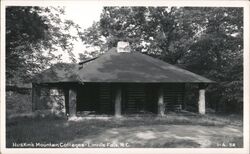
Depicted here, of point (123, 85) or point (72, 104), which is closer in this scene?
point (72, 104)

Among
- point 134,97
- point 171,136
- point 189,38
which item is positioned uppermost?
point 189,38

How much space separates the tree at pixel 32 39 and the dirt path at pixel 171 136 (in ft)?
10.6

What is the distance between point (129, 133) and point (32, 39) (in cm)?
484

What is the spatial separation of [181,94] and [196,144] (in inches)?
398

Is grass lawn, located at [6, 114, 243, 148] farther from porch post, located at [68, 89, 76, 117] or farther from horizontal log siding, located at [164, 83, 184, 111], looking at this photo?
horizontal log siding, located at [164, 83, 184, 111]

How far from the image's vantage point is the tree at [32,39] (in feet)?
32.0

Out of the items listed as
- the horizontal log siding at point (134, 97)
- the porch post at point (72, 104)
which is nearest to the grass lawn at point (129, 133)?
the porch post at point (72, 104)

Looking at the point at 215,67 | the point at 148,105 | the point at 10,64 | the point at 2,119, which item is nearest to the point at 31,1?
the point at 10,64

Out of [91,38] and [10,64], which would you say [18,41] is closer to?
[10,64]

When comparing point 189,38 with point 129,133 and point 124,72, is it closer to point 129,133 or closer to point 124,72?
point 124,72

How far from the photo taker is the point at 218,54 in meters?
22.9

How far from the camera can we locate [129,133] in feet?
40.3

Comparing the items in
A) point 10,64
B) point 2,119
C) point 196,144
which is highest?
point 10,64

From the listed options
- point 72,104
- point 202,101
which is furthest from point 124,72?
point 202,101
